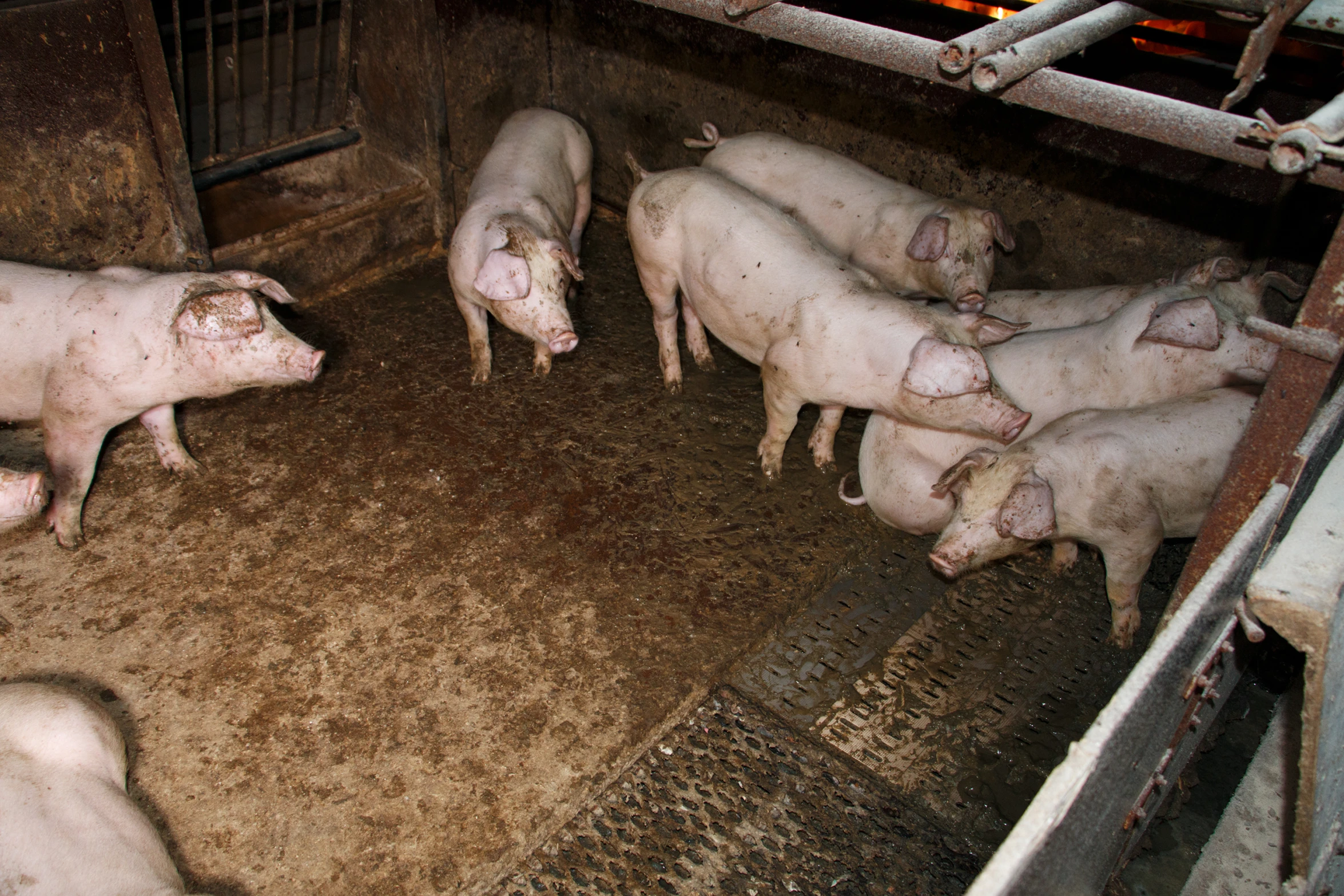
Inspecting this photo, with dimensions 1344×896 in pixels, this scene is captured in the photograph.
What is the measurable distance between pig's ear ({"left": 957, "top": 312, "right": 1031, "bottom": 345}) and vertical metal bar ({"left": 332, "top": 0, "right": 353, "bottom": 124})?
13.0 ft

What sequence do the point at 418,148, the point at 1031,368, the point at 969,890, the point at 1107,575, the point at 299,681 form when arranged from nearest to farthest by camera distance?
the point at 969,890 < the point at 299,681 < the point at 1107,575 < the point at 1031,368 < the point at 418,148

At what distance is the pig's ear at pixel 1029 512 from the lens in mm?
3354

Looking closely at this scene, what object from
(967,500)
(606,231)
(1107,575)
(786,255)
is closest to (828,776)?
(967,500)

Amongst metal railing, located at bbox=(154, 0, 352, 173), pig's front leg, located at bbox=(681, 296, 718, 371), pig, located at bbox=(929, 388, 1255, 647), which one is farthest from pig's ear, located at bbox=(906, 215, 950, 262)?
metal railing, located at bbox=(154, 0, 352, 173)

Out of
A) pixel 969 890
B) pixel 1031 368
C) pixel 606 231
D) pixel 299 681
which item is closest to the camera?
pixel 969 890

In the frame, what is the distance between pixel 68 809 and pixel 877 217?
382 centimetres

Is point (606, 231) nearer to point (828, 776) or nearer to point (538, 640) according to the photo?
point (538, 640)

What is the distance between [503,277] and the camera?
13.9 ft

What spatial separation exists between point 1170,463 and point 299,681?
3.14 metres

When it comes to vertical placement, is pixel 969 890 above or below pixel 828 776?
above

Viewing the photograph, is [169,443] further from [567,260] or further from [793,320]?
[793,320]

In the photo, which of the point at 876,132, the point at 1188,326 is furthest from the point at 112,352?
the point at 1188,326

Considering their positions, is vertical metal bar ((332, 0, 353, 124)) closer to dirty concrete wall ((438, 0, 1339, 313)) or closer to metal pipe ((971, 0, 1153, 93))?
dirty concrete wall ((438, 0, 1339, 313))

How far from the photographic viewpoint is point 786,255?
4.14 m
